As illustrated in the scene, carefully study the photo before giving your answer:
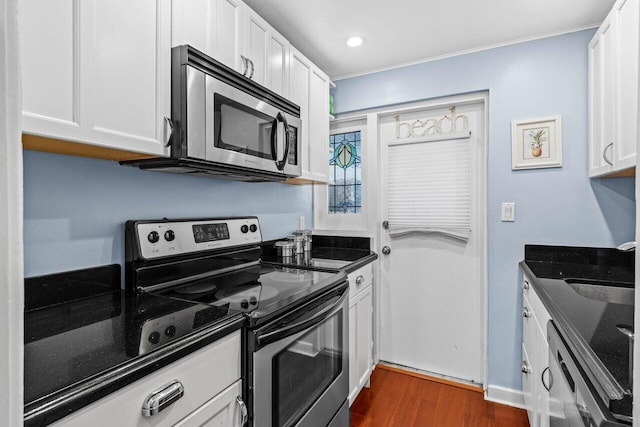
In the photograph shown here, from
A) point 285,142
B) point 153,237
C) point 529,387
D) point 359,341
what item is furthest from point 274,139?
point 529,387

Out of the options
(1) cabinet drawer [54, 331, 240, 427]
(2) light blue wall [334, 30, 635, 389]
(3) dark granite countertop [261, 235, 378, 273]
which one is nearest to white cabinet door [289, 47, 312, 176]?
(3) dark granite countertop [261, 235, 378, 273]

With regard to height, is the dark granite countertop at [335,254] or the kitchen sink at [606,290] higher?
the dark granite countertop at [335,254]

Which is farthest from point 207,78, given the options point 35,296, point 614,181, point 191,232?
point 614,181

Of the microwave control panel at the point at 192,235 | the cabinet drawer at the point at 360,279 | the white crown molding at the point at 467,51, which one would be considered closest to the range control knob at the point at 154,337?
the microwave control panel at the point at 192,235

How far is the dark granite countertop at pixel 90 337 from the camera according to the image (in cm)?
63

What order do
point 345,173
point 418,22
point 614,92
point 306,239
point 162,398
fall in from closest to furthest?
point 162,398
point 614,92
point 418,22
point 306,239
point 345,173

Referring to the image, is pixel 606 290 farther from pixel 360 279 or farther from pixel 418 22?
pixel 418 22

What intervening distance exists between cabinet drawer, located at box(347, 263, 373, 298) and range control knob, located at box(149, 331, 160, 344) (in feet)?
3.87

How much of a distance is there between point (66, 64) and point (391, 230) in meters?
2.23

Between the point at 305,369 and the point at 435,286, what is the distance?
1503mm

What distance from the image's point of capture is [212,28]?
54.4 inches

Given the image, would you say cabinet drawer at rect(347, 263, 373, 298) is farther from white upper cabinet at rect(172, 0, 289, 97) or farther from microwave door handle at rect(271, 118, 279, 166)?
white upper cabinet at rect(172, 0, 289, 97)

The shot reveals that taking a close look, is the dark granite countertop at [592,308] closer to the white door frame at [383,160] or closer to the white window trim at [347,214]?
the white door frame at [383,160]

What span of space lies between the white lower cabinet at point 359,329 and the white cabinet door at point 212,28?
1313mm
